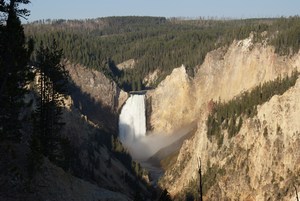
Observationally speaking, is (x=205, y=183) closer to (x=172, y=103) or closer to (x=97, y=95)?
(x=172, y=103)

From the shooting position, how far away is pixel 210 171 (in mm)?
103312

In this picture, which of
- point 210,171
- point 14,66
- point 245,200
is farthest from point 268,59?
point 14,66

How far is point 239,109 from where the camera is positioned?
10881 centimetres

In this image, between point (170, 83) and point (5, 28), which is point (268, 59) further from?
point (5, 28)

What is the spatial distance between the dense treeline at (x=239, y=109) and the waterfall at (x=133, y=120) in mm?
47985

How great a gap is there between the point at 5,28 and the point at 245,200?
216 ft

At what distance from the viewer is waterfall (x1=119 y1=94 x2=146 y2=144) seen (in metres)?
160

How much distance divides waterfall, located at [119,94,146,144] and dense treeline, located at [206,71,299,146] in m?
48.0

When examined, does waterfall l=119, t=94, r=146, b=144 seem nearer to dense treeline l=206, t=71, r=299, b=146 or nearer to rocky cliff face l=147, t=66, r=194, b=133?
rocky cliff face l=147, t=66, r=194, b=133

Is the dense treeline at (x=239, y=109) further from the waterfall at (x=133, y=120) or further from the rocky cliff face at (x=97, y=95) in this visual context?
the rocky cliff face at (x=97, y=95)

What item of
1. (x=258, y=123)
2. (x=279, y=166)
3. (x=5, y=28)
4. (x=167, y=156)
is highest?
(x=5, y=28)

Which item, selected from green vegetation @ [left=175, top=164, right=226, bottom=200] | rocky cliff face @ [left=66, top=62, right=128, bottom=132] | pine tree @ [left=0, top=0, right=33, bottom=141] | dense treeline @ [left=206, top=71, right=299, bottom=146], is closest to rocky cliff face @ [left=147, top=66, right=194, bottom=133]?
rocky cliff face @ [left=66, top=62, right=128, bottom=132]

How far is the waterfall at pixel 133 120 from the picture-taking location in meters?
160

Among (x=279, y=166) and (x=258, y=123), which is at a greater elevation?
(x=258, y=123)
